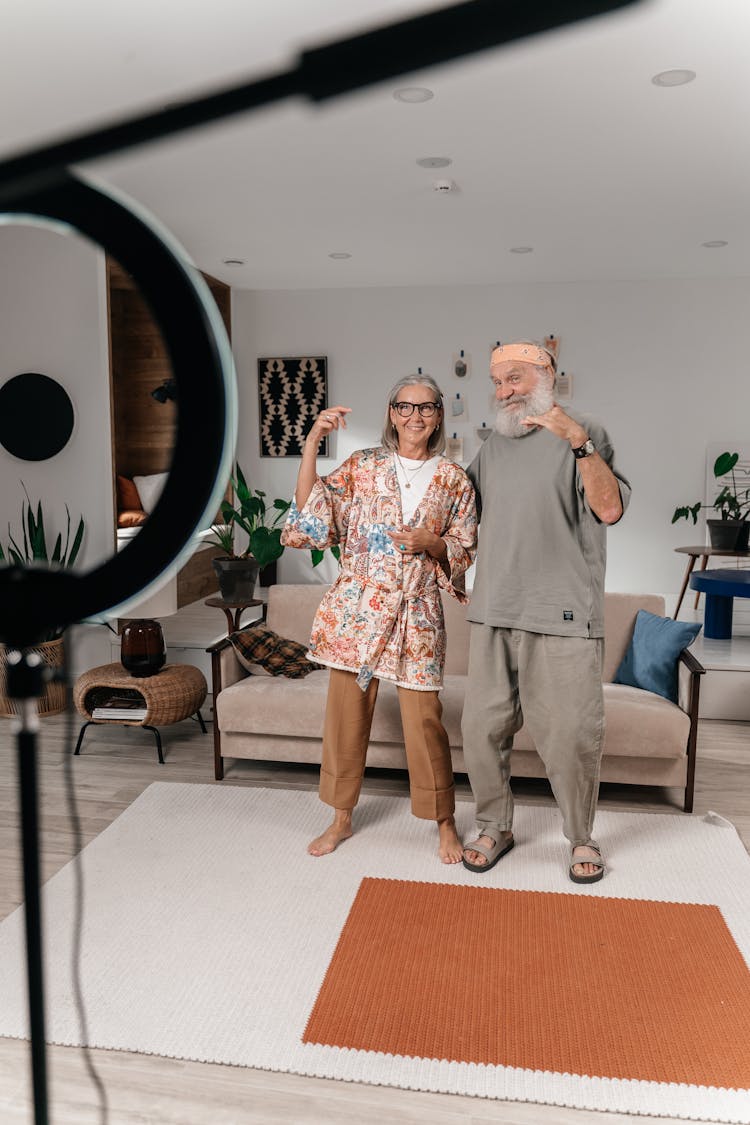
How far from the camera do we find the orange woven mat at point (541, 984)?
187 cm

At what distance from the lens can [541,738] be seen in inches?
99.9

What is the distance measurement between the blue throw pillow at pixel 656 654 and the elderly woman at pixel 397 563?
1.03 m

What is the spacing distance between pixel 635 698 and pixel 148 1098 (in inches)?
80.3

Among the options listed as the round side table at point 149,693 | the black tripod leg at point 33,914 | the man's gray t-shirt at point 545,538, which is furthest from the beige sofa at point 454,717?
the black tripod leg at point 33,914

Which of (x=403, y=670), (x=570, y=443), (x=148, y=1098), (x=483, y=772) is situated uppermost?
(x=570, y=443)

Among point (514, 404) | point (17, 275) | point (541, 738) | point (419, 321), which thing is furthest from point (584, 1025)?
point (419, 321)

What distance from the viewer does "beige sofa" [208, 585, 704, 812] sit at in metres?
3.02

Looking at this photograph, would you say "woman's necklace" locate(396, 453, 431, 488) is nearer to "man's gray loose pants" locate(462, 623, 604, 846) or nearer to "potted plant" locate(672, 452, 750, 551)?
"man's gray loose pants" locate(462, 623, 604, 846)

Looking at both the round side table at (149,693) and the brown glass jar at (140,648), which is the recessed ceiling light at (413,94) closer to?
the brown glass jar at (140,648)

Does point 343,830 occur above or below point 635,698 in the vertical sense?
below

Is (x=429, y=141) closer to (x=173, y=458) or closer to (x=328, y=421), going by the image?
(x=328, y=421)

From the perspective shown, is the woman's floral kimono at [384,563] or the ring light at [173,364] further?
the woman's floral kimono at [384,563]

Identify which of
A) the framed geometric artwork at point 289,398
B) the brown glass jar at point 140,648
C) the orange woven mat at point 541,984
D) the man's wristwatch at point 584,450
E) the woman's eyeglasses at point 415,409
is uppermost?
the framed geometric artwork at point 289,398

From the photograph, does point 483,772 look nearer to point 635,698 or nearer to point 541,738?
point 541,738
